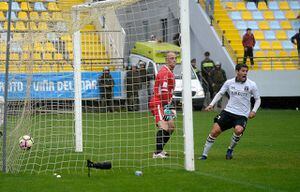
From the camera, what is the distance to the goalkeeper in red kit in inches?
571

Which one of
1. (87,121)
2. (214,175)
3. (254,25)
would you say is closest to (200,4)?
(254,25)

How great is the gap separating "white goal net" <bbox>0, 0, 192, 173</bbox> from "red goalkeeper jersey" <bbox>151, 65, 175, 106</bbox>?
657mm

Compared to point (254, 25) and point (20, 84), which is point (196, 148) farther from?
point (254, 25)

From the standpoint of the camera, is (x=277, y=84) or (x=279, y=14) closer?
(x=277, y=84)

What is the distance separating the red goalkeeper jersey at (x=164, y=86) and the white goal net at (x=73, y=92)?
0.66 meters

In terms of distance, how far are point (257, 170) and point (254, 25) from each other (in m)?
23.6

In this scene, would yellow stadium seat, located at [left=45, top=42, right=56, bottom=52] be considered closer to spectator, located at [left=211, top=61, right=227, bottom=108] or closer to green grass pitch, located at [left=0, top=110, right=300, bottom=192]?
green grass pitch, located at [left=0, top=110, right=300, bottom=192]

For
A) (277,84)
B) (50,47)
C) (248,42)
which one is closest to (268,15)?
(248,42)

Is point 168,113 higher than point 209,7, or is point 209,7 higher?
point 209,7

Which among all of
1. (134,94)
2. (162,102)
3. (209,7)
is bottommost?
(162,102)

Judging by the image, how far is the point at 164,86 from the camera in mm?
Answer: 14523

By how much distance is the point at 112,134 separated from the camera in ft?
63.1

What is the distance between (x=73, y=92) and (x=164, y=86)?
287cm

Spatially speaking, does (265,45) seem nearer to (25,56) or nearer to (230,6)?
(230,6)
